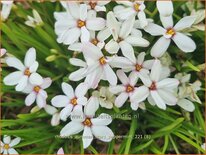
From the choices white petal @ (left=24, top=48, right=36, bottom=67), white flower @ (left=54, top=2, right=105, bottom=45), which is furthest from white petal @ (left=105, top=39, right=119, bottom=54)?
white petal @ (left=24, top=48, right=36, bottom=67)

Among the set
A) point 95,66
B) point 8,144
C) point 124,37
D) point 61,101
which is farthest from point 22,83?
point 124,37

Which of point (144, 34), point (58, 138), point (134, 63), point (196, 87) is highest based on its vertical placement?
point (134, 63)

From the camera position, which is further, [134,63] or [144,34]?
[144,34]

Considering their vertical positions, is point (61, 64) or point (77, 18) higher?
point (77, 18)

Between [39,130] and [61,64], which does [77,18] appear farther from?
[39,130]

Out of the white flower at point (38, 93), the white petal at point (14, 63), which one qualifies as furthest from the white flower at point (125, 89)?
the white petal at point (14, 63)

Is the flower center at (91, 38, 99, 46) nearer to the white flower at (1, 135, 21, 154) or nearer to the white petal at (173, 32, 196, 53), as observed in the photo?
the white petal at (173, 32, 196, 53)

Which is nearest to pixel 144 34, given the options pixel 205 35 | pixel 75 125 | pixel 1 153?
pixel 205 35

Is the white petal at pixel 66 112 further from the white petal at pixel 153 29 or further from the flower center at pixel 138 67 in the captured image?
the white petal at pixel 153 29
